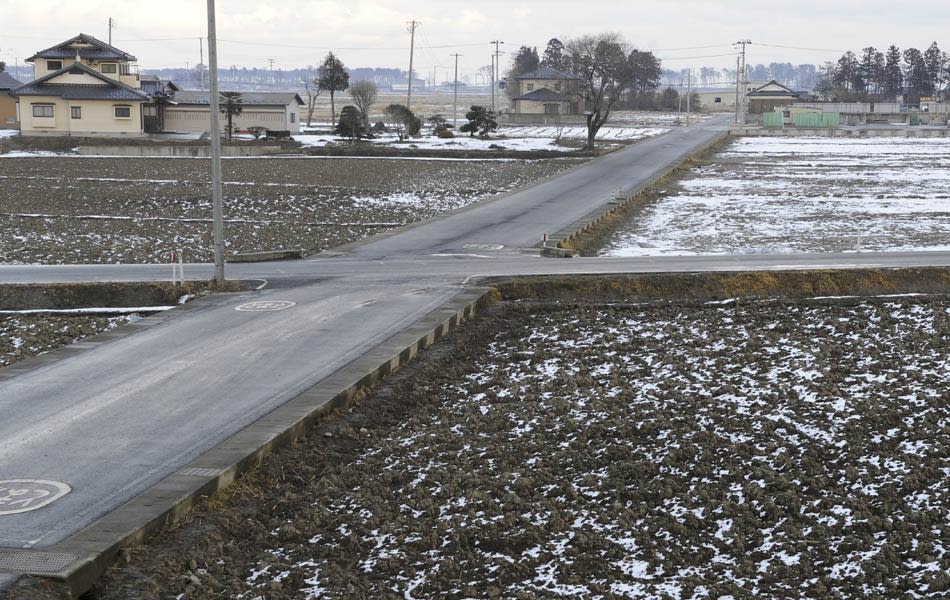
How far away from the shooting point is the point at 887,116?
111 m

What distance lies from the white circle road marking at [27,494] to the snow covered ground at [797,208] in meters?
16.2

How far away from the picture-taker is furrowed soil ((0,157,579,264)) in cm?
2523

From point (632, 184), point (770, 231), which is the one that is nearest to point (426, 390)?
point (770, 231)

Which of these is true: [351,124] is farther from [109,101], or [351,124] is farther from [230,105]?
[109,101]

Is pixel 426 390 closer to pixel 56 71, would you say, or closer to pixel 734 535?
pixel 734 535

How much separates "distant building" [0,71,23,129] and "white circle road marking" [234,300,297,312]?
6592cm

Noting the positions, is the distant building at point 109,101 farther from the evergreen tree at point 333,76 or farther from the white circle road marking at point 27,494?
the white circle road marking at point 27,494

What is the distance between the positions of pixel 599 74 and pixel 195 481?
229ft

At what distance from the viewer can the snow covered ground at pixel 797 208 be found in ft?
83.5

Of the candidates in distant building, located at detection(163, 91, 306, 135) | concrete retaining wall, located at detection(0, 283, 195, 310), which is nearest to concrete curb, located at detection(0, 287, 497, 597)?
concrete retaining wall, located at detection(0, 283, 195, 310)

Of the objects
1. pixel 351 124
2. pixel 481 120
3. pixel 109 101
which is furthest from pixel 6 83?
pixel 481 120

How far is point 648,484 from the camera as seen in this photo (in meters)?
9.67

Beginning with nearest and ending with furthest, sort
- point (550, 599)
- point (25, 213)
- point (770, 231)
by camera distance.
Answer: point (550, 599)
point (770, 231)
point (25, 213)

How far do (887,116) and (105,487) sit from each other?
11381 centimetres
